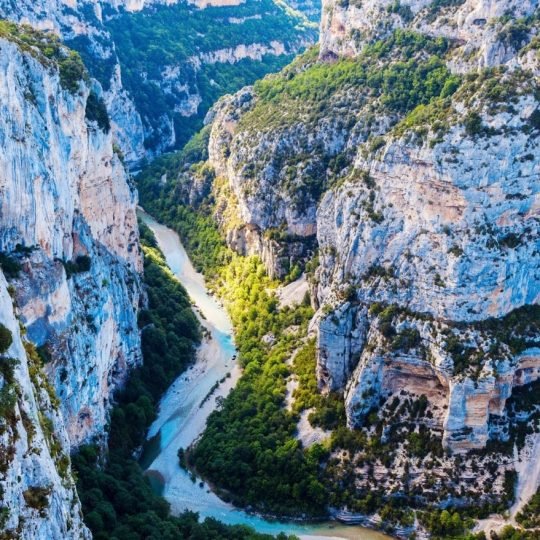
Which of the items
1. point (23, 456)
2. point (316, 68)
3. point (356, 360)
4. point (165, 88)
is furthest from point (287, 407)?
point (165, 88)

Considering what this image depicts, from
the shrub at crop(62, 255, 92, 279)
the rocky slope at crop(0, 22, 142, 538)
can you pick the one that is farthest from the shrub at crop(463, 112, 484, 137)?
the shrub at crop(62, 255, 92, 279)

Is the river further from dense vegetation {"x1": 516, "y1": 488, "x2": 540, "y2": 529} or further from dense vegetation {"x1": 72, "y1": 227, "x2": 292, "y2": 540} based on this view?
dense vegetation {"x1": 516, "y1": 488, "x2": 540, "y2": 529}

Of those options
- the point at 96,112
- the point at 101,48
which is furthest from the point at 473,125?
the point at 101,48

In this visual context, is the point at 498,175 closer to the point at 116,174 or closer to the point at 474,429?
the point at 474,429

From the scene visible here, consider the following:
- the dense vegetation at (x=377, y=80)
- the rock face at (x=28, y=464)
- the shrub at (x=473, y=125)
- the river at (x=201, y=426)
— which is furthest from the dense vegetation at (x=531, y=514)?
the dense vegetation at (x=377, y=80)

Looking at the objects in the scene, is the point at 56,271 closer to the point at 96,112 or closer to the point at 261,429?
the point at 96,112

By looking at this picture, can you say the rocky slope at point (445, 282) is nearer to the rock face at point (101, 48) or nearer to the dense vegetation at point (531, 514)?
the dense vegetation at point (531, 514)
